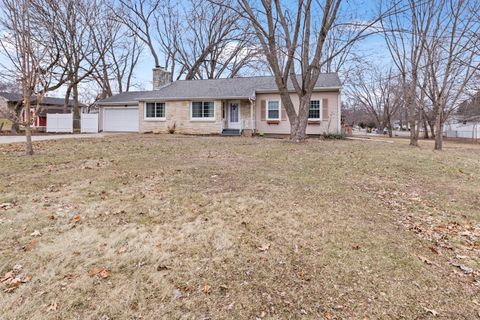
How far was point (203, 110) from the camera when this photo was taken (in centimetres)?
1925

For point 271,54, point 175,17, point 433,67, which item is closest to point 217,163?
point 271,54

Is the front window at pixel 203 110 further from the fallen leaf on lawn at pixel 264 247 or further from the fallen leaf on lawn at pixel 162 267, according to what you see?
the fallen leaf on lawn at pixel 162 267

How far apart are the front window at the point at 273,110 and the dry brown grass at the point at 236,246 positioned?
12755mm

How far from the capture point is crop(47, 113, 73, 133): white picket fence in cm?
2144

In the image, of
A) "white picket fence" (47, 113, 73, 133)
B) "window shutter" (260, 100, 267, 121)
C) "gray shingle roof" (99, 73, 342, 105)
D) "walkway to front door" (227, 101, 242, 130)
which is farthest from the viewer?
"white picket fence" (47, 113, 73, 133)

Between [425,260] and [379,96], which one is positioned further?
[379,96]

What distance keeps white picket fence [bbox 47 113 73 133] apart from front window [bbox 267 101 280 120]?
14.6 m

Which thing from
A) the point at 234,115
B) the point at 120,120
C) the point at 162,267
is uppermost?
the point at 234,115

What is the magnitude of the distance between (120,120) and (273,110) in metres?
12.2

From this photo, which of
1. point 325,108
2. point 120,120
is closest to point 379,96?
point 325,108

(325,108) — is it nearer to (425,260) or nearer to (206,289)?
(425,260)

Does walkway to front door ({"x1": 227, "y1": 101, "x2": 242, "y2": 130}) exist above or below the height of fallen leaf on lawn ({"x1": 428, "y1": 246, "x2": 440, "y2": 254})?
above

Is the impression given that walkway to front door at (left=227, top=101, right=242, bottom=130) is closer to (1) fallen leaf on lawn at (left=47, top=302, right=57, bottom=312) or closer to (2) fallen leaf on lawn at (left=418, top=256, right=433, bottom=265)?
(2) fallen leaf on lawn at (left=418, top=256, right=433, bottom=265)

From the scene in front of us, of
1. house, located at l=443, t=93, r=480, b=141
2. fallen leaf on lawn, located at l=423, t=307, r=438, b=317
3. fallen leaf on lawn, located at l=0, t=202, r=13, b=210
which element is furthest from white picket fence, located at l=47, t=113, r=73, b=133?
house, located at l=443, t=93, r=480, b=141
